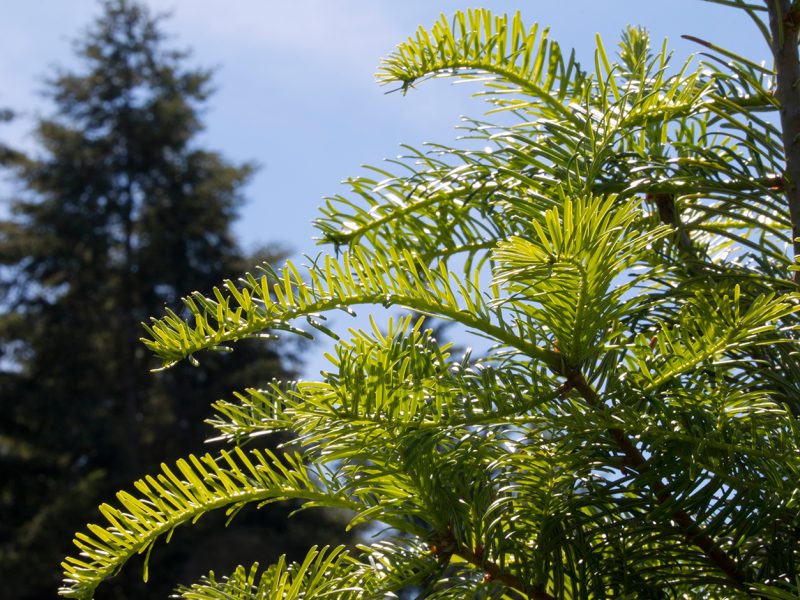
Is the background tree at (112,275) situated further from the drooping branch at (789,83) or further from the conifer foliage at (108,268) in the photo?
the drooping branch at (789,83)

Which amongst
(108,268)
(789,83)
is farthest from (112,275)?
(789,83)

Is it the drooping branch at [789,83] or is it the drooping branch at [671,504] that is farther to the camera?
the drooping branch at [789,83]

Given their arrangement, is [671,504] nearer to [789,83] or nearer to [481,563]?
[481,563]

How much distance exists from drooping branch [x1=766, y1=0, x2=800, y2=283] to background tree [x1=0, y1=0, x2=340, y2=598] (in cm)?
1288

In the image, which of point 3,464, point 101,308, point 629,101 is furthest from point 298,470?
point 101,308

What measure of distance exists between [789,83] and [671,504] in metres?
0.41

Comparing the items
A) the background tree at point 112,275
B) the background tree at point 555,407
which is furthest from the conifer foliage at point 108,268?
the background tree at point 555,407

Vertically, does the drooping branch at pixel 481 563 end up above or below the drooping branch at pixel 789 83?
below

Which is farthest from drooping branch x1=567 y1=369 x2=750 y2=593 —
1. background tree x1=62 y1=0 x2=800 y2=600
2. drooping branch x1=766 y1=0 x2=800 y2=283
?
drooping branch x1=766 y1=0 x2=800 y2=283

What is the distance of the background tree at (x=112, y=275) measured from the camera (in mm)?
13273

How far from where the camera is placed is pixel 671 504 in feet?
2.32

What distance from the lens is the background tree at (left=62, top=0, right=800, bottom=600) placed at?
0.67 metres

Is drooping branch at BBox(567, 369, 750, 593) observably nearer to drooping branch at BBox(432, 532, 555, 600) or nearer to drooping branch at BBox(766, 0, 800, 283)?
drooping branch at BBox(432, 532, 555, 600)

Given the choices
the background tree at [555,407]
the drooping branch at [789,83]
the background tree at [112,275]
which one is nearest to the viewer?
the background tree at [555,407]
